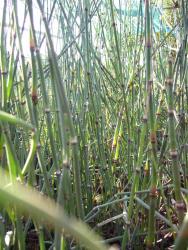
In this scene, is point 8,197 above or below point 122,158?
above

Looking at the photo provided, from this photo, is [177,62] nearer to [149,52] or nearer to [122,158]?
[149,52]

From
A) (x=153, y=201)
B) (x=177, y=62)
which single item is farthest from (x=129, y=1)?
(x=153, y=201)

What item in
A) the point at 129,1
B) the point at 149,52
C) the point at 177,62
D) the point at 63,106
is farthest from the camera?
the point at 129,1

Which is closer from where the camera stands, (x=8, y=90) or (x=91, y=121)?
(x=8, y=90)

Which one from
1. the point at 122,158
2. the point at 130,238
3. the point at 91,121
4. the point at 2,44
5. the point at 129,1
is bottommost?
the point at 130,238

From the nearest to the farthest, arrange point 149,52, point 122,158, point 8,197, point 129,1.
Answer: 1. point 8,197
2. point 149,52
3. point 122,158
4. point 129,1

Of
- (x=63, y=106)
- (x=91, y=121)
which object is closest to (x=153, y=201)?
(x=63, y=106)

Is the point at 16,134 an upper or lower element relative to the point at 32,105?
lower

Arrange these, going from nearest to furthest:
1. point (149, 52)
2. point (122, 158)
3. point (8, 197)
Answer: point (8, 197) → point (149, 52) → point (122, 158)

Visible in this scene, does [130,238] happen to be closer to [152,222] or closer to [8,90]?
[152,222]
